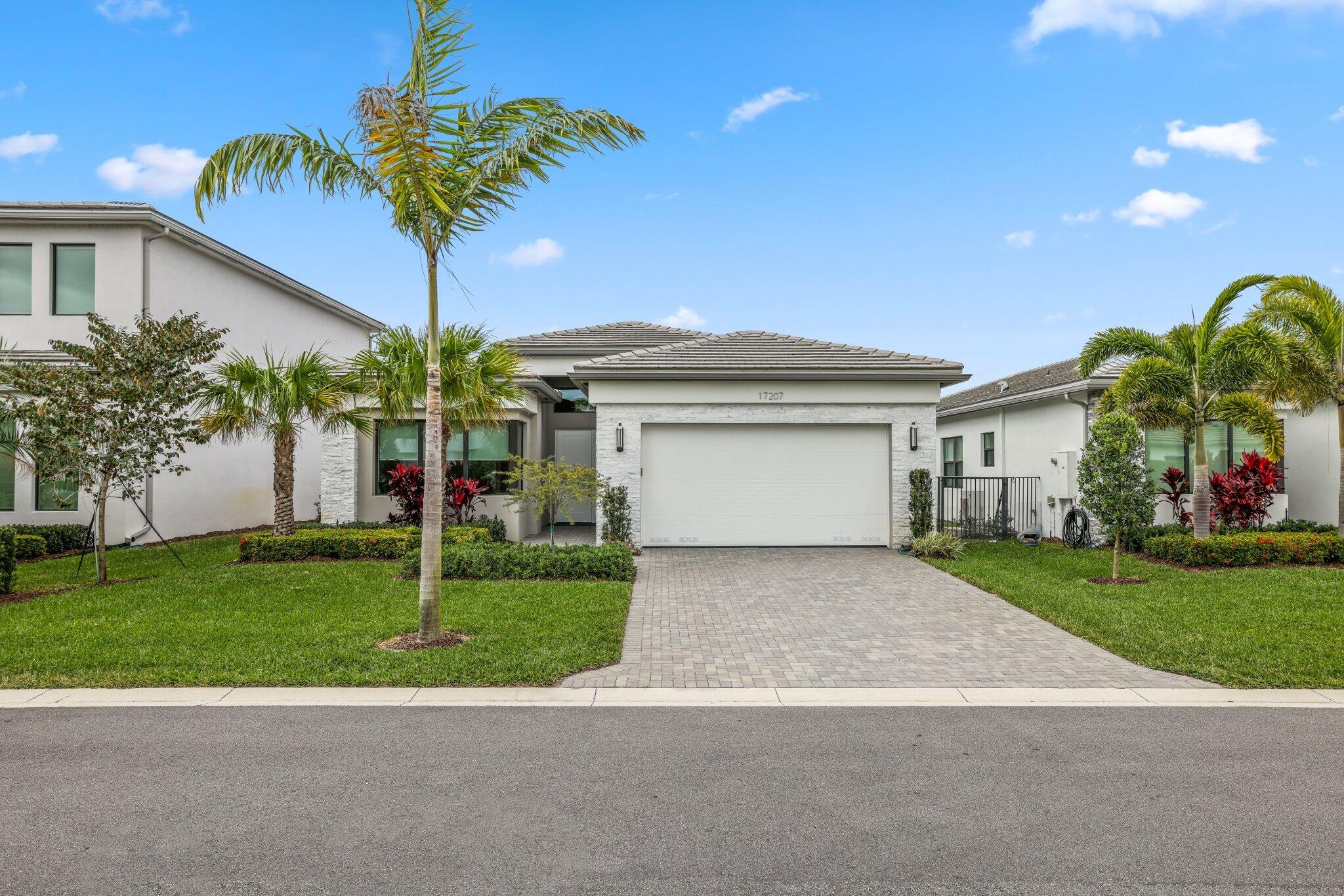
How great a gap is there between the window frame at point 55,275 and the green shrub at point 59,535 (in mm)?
4394

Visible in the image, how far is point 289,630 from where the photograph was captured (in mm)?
7770

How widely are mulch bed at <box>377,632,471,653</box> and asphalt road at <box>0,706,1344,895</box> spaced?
1613mm

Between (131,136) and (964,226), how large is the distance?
19114mm

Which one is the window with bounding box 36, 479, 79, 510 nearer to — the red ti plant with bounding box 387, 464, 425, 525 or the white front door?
the red ti plant with bounding box 387, 464, 425, 525

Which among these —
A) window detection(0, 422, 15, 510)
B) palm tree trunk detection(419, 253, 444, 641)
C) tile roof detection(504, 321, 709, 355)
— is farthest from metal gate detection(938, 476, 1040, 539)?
window detection(0, 422, 15, 510)

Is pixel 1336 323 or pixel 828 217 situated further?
pixel 828 217

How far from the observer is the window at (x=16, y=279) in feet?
51.1

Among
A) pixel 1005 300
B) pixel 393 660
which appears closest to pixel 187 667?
pixel 393 660

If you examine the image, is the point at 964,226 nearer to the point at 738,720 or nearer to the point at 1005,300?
the point at 1005,300

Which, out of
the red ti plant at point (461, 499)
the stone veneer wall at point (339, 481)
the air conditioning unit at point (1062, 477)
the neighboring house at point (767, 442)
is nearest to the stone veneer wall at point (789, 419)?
the neighboring house at point (767, 442)

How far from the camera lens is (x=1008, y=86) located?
1485 cm

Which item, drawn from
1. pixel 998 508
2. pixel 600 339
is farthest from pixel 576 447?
pixel 998 508

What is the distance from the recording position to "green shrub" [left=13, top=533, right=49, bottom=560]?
530 inches

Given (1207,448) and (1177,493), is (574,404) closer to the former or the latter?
(1177,493)
